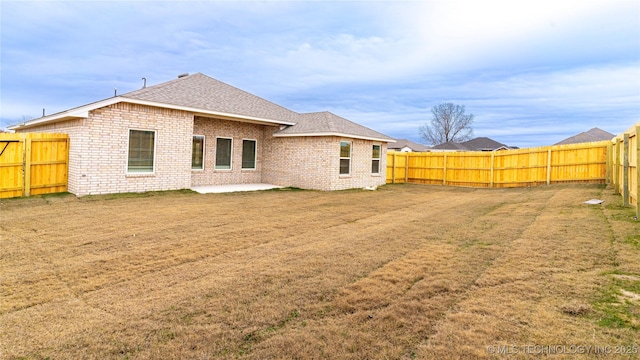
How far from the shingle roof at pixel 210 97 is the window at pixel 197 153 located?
1.70 meters

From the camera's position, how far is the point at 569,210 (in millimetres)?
8312

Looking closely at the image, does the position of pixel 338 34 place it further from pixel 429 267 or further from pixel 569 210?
pixel 429 267

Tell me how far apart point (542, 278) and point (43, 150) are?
13.9 meters

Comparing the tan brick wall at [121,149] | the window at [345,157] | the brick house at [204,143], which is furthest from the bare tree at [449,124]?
→ the tan brick wall at [121,149]

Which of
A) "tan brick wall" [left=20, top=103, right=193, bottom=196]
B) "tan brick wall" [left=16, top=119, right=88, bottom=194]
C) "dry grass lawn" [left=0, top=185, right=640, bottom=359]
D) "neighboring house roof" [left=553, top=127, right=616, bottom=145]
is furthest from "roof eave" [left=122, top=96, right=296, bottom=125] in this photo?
"neighboring house roof" [left=553, top=127, right=616, bottom=145]

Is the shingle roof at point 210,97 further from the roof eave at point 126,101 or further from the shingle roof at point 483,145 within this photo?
the shingle roof at point 483,145

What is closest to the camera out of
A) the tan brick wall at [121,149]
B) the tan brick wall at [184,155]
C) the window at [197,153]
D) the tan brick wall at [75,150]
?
the tan brick wall at [75,150]

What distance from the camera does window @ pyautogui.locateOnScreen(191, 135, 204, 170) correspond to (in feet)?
47.6

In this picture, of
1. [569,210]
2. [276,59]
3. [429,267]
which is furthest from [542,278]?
[276,59]

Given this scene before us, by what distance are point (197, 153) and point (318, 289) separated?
494 inches

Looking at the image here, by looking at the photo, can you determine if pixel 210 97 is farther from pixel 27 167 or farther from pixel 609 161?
pixel 609 161

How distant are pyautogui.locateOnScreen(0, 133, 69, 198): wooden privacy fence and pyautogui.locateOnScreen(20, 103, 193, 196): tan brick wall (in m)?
0.37

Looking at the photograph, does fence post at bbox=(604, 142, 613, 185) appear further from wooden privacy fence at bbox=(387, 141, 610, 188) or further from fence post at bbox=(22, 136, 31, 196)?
fence post at bbox=(22, 136, 31, 196)

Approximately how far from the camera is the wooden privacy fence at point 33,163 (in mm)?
10031
